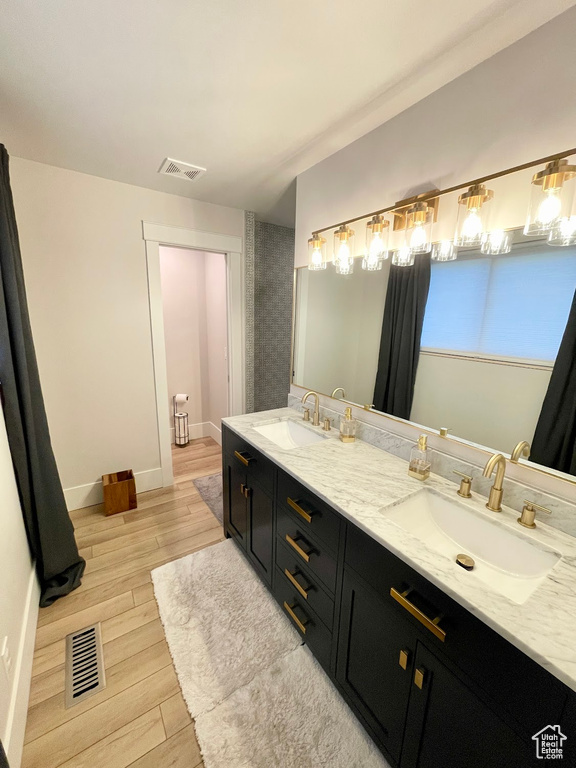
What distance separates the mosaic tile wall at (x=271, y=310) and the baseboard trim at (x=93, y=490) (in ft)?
3.72

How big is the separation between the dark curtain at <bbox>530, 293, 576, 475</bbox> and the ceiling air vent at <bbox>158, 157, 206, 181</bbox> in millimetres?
2154

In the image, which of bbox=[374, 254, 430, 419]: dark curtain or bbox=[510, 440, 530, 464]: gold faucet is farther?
bbox=[374, 254, 430, 419]: dark curtain

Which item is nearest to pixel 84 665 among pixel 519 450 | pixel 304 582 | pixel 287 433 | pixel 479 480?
pixel 304 582

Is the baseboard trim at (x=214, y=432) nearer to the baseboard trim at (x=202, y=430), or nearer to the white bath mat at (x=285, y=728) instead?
the baseboard trim at (x=202, y=430)

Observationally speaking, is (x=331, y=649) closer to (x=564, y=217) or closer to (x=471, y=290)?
(x=471, y=290)

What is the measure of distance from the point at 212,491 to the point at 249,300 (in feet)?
5.95

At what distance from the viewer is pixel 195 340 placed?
379 centimetres

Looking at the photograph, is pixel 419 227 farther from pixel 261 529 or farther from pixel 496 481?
pixel 261 529

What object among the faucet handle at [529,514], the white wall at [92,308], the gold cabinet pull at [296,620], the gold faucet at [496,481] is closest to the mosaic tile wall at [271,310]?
the white wall at [92,308]

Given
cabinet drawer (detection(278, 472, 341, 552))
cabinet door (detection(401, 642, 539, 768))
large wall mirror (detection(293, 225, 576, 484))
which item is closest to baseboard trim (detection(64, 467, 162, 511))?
cabinet drawer (detection(278, 472, 341, 552))

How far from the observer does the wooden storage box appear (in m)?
2.37

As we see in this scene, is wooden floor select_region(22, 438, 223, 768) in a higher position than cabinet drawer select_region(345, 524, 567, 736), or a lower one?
lower

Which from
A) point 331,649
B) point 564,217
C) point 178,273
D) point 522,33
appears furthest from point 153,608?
point 178,273

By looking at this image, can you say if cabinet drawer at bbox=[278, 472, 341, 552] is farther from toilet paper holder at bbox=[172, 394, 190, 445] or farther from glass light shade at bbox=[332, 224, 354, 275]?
toilet paper holder at bbox=[172, 394, 190, 445]
